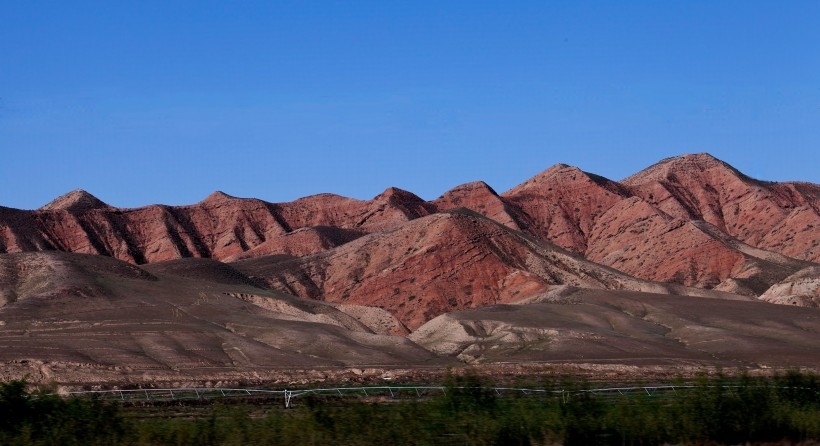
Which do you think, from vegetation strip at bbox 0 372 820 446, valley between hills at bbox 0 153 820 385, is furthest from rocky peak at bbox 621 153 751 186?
vegetation strip at bbox 0 372 820 446

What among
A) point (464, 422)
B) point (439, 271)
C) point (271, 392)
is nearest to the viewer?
point (464, 422)

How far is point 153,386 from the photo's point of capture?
5112 centimetres

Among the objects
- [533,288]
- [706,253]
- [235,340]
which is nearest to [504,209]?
[706,253]

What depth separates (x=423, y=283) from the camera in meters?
97.1

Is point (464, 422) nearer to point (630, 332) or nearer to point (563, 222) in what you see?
point (630, 332)

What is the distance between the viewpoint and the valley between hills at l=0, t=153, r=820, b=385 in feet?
206

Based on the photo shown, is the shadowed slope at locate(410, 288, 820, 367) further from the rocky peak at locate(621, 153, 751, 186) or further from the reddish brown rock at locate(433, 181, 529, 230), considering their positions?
the rocky peak at locate(621, 153, 751, 186)

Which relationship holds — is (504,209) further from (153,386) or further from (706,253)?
(153,386)

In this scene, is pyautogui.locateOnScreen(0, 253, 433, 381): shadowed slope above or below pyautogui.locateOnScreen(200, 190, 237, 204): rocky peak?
below

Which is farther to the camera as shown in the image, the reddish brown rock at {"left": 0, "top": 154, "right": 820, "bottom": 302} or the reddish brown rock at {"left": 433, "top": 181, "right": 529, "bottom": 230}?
the reddish brown rock at {"left": 433, "top": 181, "right": 529, "bottom": 230}

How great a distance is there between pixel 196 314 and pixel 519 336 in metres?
22.1

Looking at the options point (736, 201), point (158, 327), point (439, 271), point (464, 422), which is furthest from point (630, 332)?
point (736, 201)

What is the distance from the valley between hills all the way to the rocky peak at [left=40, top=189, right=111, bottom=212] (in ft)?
1.83

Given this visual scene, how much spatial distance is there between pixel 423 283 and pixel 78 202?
7067cm
